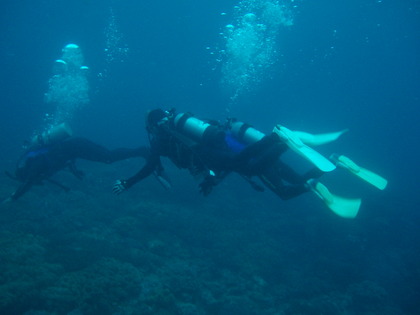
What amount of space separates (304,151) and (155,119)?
9.09 ft

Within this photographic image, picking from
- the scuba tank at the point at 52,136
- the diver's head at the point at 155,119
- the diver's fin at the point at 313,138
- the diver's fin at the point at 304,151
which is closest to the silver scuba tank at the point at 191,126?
the diver's head at the point at 155,119

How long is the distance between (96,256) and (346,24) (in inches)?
3387

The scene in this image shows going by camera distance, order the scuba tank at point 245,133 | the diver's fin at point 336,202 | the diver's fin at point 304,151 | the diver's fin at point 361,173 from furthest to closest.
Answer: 1. the scuba tank at point 245,133
2. the diver's fin at point 361,173
3. the diver's fin at point 336,202
4. the diver's fin at point 304,151

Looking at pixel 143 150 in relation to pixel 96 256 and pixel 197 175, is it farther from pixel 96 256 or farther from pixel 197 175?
pixel 197 175

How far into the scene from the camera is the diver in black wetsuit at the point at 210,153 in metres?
4.86

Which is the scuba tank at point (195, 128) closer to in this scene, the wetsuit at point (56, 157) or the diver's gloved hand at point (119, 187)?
the diver's gloved hand at point (119, 187)

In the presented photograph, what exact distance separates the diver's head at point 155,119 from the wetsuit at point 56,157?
3.35m

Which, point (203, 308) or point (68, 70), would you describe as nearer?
point (203, 308)

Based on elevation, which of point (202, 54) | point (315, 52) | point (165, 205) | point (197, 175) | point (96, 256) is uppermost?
point (315, 52)

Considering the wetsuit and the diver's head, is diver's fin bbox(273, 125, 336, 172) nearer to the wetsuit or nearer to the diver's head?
the diver's head

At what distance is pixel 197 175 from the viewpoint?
196 inches

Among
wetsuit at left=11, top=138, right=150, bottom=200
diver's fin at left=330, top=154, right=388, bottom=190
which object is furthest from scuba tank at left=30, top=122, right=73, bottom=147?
diver's fin at left=330, top=154, right=388, bottom=190

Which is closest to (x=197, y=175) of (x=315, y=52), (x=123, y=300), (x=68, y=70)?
(x=123, y=300)

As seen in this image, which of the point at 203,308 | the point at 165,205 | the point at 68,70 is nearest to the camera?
the point at 203,308
